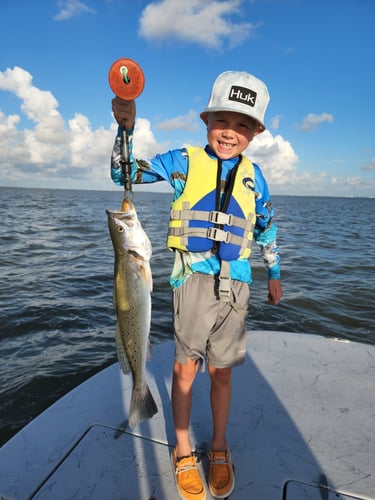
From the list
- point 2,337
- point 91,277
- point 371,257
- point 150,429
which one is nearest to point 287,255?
point 371,257

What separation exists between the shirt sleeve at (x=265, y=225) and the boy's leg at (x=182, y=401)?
4.21ft

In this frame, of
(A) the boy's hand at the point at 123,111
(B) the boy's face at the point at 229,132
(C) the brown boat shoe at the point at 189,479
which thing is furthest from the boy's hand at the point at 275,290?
(A) the boy's hand at the point at 123,111

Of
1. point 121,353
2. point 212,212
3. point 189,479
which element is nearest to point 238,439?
point 189,479

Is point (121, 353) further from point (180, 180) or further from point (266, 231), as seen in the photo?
point (266, 231)

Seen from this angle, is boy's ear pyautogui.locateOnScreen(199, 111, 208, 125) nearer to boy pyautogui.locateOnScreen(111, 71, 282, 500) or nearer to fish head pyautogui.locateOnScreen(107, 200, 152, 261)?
boy pyautogui.locateOnScreen(111, 71, 282, 500)

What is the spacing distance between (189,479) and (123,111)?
269 cm

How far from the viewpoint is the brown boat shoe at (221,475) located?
2.48 metres

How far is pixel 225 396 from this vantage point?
2797 mm

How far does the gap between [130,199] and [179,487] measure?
6.94ft

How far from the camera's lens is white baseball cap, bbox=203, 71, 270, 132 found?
8.59ft

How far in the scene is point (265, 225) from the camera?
3.23 m

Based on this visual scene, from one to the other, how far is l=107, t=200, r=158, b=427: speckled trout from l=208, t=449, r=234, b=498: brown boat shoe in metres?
0.61

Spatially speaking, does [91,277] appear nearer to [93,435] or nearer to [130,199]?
[93,435]

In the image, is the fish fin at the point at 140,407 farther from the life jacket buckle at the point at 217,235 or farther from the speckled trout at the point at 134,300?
the life jacket buckle at the point at 217,235
